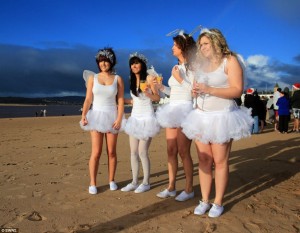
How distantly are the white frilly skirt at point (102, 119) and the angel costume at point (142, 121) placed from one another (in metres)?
0.23

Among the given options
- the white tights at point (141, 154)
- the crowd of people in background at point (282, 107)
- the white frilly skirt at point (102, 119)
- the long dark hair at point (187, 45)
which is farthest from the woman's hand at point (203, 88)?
the crowd of people in background at point (282, 107)

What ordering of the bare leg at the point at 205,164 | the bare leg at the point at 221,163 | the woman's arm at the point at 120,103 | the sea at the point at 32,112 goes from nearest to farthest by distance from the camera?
the bare leg at the point at 221,163 < the bare leg at the point at 205,164 < the woman's arm at the point at 120,103 < the sea at the point at 32,112

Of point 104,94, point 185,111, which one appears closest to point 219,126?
point 185,111

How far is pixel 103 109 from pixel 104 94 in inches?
9.2

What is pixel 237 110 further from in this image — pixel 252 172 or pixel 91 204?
pixel 252 172

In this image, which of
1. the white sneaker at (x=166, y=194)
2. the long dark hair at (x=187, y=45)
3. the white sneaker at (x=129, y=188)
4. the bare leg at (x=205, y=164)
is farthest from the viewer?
the white sneaker at (x=129, y=188)

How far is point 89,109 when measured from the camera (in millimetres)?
5199

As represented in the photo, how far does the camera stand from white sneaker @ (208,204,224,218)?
3.93 meters

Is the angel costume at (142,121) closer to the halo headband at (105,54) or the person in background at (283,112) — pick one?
the halo headband at (105,54)

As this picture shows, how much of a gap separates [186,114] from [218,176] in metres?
0.95

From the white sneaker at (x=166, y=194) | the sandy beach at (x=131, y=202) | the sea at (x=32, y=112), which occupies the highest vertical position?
the white sneaker at (x=166, y=194)

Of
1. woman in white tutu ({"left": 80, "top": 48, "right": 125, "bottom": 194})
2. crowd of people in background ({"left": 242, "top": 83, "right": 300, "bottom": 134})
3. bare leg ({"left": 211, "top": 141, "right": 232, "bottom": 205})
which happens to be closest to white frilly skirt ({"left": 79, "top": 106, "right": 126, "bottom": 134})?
woman in white tutu ({"left": 80, "top": 48, "right": 125, "bottom": 194})

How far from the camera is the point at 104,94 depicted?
5000 millimetres

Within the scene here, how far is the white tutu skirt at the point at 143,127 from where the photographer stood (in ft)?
16.1
